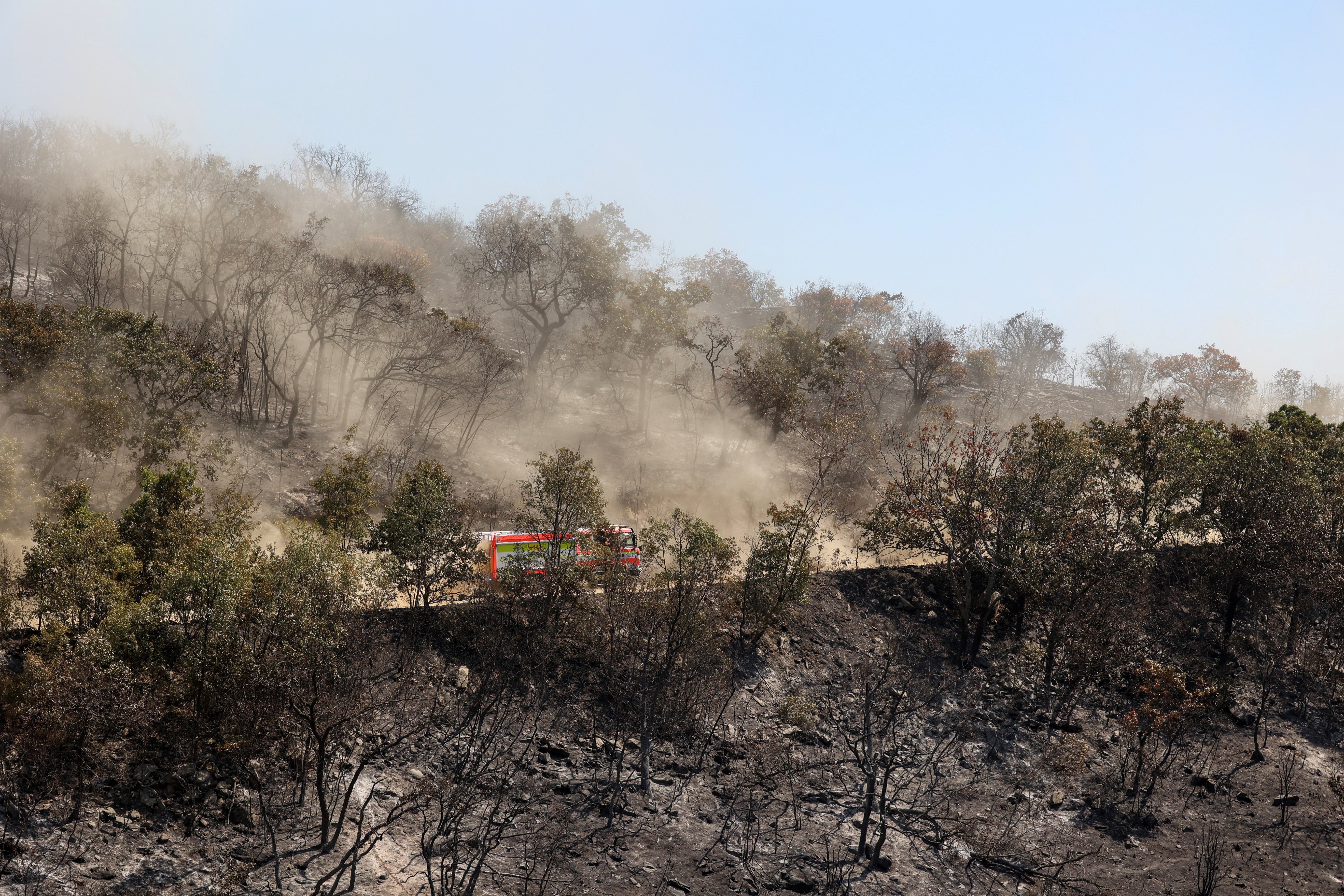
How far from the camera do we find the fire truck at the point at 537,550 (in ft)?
92.6

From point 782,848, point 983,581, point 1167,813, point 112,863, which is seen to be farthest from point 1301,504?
point 112,863

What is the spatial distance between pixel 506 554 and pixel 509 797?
9.58 meters

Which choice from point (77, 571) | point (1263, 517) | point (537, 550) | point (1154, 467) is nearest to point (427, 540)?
point (537, 550)

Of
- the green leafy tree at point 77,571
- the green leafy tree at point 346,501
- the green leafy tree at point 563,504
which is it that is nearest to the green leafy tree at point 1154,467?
the green leafy tree at point 563,504

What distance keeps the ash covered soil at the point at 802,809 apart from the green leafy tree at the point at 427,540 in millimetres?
2117

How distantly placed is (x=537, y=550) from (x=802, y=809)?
11.7 metres

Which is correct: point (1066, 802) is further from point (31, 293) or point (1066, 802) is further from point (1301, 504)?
point (31, 293)

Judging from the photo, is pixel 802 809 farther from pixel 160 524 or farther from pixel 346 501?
pixel 160 524

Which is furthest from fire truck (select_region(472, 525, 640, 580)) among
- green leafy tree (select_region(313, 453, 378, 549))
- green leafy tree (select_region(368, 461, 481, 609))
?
green leafy tree (select_region(313, 453, 378, 549))

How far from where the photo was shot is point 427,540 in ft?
87.2

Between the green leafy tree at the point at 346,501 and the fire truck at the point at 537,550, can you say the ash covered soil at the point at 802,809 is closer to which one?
the fire truck at the point at 537,550

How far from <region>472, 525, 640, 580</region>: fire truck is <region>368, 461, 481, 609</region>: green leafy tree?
3.15ft

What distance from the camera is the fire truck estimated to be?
28219mm

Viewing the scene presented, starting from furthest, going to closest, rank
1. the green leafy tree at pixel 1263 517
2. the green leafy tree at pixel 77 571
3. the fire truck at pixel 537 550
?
the green leafy tree at pixel 1263 517 < the fire truck at pixel 537 550 < the green leafy tree at pixel 77 571
